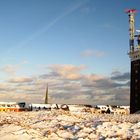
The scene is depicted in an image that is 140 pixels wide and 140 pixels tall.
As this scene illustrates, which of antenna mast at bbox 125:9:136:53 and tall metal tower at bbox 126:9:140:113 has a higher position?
antenna mast at bbox 125:9:136:53

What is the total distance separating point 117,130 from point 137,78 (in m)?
58.9

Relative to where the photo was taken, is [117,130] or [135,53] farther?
[135,53]

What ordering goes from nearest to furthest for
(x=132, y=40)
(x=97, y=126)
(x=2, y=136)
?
(x=2, y=136), (x=97, y=126), (x=132, y=40)

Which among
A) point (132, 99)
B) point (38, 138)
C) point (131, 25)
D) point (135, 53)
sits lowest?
point (38, 138)

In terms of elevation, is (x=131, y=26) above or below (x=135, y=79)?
above

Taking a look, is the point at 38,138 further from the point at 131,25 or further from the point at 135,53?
the point at 131,25

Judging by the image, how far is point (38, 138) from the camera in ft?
81.5

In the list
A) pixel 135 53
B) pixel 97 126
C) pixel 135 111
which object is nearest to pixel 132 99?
pixel 135 111

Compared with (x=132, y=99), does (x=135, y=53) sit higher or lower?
higher

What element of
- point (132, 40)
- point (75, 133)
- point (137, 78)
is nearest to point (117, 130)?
point (75, 133)

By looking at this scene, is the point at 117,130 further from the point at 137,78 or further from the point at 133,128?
the point at 137,78

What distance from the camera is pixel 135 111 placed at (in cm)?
8425

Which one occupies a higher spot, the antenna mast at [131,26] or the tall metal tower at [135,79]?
the antenna mast at [131,26]

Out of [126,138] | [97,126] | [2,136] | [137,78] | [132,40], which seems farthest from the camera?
[132,40]
